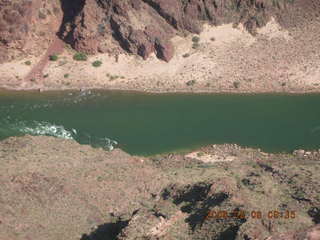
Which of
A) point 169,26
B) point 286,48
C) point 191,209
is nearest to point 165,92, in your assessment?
point 169,26

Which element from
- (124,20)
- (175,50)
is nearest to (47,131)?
(124,20)

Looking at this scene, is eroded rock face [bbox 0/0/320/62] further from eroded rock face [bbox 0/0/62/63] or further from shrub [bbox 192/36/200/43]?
shrub [bbox 192/36/200/43]

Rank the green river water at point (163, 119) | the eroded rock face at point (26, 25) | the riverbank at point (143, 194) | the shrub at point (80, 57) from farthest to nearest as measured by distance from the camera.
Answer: the shrub at point (80, 57), the eroded rock face at point (26, 25), the green river water at point (163, 119), the riverbank at point (143, 194)
